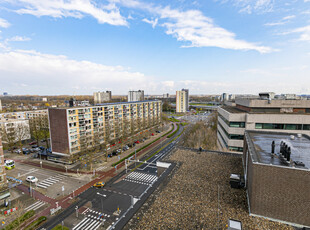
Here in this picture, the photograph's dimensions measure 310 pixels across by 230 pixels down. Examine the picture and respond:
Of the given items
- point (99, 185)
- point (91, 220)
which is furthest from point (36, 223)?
point (99, 185)

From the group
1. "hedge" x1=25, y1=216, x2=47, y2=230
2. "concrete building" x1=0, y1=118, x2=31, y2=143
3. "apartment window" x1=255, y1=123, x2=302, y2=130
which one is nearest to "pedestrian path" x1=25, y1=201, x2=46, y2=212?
"hedge" x1=25, y1=216, x2=47, y2=230

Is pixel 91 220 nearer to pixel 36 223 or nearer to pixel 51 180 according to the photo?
pixel 36 223

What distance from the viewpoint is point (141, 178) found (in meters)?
41.8

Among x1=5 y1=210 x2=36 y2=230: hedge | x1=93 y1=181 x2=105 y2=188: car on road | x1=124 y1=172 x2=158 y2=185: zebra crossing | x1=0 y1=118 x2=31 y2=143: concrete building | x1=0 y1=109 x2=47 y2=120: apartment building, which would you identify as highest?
x1=0 y1=109 x2=47 y2=120: apartment building

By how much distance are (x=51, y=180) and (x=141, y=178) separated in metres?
22.6

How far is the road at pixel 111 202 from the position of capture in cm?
2420

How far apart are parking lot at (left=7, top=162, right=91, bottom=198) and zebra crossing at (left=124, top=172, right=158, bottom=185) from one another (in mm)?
10490

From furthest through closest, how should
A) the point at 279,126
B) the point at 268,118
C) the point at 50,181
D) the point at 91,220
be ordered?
1. the point at 50,181
2. the point at 268,118
3. the point at 279,126
4. the point at 91,220

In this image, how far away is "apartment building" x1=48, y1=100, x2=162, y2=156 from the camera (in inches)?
1999

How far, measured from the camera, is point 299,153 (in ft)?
64.6

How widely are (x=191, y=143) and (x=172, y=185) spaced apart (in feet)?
126

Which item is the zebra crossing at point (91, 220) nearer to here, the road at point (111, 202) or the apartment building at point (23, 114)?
the road at point (111, 202)

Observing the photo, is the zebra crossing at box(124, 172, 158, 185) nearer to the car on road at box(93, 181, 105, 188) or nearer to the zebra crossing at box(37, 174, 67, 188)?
the car on road at box(93, 181, 105, 188)

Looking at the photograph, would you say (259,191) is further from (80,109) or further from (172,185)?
(80,109)
